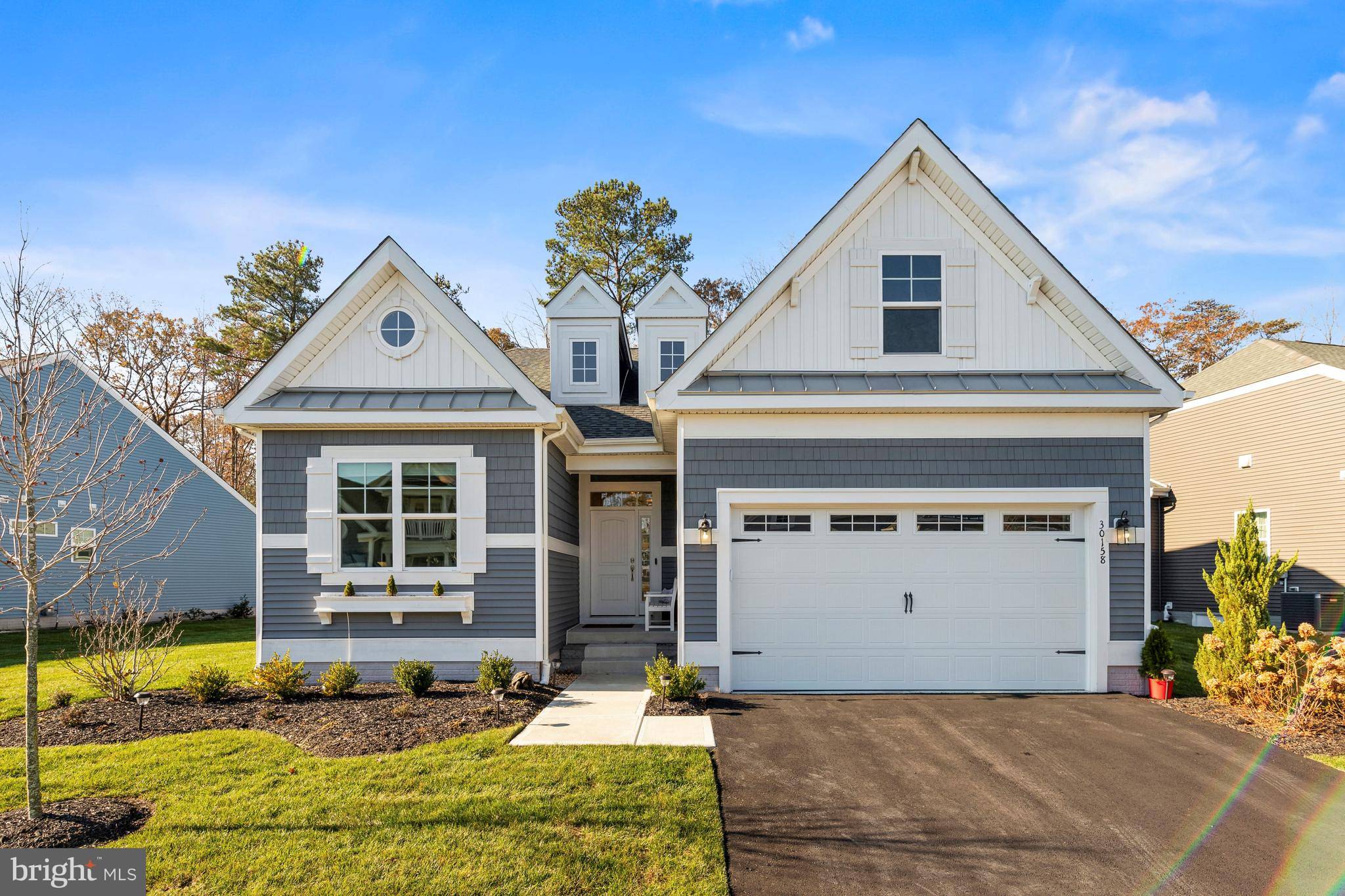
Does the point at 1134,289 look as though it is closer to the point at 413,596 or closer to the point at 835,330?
the point at 835,330

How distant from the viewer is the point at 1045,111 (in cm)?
1174

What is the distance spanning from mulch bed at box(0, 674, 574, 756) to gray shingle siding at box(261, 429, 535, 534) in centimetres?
206

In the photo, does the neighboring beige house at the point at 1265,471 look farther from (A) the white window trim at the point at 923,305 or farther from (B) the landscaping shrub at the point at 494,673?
(B) the landscaping shrub at the point at 494,673

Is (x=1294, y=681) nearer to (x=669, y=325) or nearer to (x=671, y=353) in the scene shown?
(x=671, y=353)

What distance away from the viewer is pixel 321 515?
392 inches

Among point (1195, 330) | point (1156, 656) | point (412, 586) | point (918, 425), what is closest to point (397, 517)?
point (412, 586)

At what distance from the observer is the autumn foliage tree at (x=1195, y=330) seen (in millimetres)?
27938

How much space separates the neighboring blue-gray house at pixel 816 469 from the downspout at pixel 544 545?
5 centimetres

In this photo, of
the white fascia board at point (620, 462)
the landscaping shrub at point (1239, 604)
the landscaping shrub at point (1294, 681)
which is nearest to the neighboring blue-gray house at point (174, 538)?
the white fascia board at point (620, 462)

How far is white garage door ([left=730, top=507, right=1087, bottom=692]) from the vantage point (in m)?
9.55

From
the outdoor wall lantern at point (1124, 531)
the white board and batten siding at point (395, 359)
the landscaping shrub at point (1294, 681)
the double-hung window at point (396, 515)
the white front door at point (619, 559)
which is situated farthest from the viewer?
the white front door at point (619, 559)

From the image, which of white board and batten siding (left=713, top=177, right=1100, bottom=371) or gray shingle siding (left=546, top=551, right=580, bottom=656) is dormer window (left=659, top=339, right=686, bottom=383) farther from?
white board and batten siding (left=713, top=177, right=1100, bottom=371)

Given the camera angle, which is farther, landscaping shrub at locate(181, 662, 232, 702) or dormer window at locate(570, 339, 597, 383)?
dormer window at locate(570, 339, 597, 383)

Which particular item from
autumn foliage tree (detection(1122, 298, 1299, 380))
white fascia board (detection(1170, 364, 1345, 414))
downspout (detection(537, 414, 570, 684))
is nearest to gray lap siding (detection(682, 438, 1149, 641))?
downspout (detection(537, 414, 570, 684))
